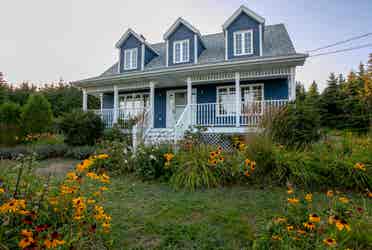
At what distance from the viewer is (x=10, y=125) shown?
10008mm

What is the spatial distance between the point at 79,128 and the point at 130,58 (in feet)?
19.7

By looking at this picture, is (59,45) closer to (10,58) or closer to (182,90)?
(10,58)

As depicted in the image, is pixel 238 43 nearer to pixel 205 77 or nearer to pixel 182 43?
pixel 205 77

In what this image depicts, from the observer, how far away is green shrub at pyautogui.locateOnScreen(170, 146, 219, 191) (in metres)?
4.19

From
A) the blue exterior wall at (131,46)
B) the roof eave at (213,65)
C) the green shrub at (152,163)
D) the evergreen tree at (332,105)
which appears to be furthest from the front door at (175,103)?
the evergreen tree at (332,105)

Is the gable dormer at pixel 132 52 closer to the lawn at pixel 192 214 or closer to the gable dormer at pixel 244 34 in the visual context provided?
the gable dormer at pixel 244 34

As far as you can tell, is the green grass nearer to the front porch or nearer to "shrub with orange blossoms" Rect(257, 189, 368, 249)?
"shrub with orange blossoms" Rect(257, 189, 368, 249)

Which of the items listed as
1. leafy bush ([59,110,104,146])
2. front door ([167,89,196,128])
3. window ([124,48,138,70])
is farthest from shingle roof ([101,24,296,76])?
leafy bush ([59,110,104,146])

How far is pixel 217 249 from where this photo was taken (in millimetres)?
2041

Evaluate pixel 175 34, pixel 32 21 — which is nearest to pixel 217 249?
pixel 175 34

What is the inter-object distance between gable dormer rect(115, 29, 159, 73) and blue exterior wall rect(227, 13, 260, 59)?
528cm

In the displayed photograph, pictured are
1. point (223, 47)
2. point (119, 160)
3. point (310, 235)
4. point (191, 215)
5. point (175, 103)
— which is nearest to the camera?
point (310, 235)

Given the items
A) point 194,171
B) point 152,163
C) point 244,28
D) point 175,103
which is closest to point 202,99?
point 175,103

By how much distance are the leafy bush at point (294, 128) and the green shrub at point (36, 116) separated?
11.6 metres
